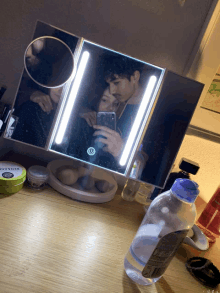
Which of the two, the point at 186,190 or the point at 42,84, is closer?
the point at 186,190

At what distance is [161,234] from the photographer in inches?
19.3

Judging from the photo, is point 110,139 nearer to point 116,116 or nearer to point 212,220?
point 116,116

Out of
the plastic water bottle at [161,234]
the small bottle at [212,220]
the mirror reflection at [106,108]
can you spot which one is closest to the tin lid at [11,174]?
the mirror reflection at [106,108]

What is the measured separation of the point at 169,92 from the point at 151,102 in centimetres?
5

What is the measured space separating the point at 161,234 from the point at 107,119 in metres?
0.33

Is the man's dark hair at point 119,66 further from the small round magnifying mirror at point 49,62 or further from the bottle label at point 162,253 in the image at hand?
the bottle label at point 162,253

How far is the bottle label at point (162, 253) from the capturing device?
1.50 ft

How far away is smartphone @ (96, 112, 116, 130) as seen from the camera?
24.9 inches

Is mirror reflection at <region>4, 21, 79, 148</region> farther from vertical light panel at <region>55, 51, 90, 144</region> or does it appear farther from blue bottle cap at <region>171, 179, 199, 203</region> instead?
blue bottle cap at <region>171, 179, 199, 203</region>

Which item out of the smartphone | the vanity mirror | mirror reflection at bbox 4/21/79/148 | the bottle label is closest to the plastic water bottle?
the bottle label

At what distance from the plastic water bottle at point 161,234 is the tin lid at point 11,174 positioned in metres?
0.34

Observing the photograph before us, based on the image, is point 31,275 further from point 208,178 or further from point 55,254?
point 208,178

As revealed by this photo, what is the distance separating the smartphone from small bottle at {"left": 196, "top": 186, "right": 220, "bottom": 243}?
1.34 ft

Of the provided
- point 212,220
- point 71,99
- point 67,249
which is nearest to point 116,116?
point 71,99
